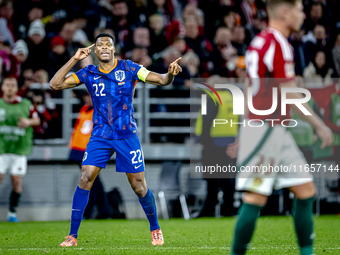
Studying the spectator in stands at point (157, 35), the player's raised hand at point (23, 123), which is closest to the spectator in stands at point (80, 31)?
the spectator in stands at point (157, 35)

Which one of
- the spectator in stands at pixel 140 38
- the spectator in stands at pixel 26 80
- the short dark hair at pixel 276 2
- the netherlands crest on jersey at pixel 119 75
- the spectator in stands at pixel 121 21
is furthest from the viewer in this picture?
the spectator in stands at pixel 121 21

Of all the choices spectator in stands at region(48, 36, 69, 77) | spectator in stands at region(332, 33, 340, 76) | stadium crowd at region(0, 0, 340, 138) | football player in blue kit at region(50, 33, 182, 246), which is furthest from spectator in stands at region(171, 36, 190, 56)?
football player in blue kit at region(50, 33, 182, 246)

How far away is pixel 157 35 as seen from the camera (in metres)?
13.6

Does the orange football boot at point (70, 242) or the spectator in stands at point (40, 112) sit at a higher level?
the spectator in stands at point (40, 112)

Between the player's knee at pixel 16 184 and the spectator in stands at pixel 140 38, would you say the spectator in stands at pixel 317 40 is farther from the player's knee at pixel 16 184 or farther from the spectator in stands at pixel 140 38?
the player's knee at pixel 16 184

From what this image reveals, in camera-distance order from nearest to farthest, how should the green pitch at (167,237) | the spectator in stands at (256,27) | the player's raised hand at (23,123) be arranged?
the green pitch at (167,237) → the player's raised hand at (23,123) → the spectator in stands at (256,27)

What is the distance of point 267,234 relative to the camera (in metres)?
8.41

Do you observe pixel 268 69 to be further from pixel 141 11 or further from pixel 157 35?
pixel 141 11

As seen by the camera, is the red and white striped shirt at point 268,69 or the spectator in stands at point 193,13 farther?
the spectator in stands at point 193,13

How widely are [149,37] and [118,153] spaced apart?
279 inches

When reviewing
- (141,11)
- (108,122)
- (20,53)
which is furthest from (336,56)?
(108,122)

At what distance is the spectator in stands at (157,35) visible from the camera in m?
13.5

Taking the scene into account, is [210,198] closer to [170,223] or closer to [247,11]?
[170,223]

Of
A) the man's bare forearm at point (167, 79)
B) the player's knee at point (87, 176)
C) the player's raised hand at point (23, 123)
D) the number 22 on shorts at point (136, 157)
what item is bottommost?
the player's knee at point (87, 176)
